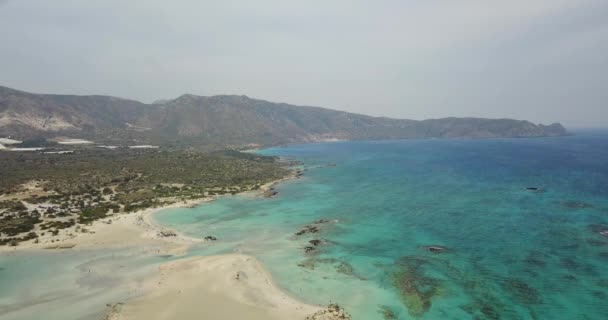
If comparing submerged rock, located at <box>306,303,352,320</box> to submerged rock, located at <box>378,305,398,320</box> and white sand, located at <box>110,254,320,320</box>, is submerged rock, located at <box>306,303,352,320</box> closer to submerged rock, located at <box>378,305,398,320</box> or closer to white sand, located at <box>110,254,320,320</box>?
white sand, located at <box>110,254,320,320</box>

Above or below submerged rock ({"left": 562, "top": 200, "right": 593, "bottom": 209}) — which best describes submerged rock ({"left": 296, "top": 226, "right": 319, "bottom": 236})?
below

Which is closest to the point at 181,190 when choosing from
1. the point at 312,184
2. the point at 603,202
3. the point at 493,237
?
the point at 312,184

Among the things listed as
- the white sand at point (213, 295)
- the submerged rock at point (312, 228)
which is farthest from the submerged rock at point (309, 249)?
the white sand at point (213, 295)

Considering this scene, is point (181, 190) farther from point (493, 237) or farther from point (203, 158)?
point (493, 237)

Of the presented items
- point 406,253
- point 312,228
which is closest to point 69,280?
point 312,228

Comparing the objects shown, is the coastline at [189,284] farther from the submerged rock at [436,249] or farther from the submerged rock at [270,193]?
the submerged rock at [270,193]

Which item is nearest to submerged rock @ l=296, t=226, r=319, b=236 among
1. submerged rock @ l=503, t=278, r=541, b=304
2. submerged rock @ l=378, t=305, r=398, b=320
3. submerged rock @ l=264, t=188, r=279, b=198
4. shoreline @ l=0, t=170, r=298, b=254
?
shoreline @ l=0, t=170, r=298, b=254

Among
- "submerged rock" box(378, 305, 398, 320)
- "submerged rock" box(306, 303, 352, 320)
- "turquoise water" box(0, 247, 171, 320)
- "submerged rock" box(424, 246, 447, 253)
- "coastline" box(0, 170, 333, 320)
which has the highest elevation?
"submerged rock" box(424, 246, 447, 253)
